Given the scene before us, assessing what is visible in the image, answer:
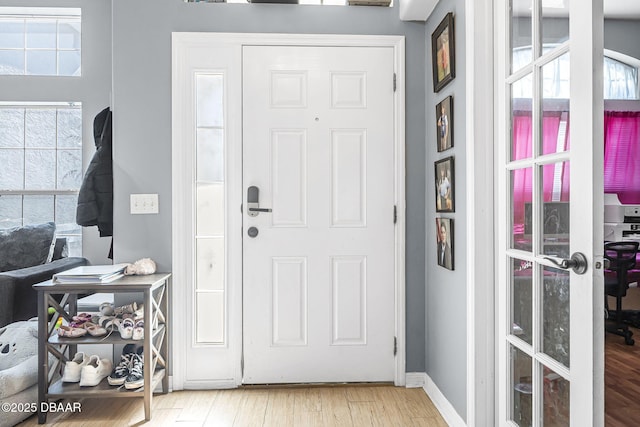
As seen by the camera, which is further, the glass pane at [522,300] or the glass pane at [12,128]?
the glass pane at [12,128]

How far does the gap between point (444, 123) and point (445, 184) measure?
33 cm

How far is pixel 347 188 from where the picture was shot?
8.27 feet

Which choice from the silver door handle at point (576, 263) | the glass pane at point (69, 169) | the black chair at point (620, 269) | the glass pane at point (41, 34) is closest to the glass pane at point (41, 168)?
the glass pane at point (69, 169)

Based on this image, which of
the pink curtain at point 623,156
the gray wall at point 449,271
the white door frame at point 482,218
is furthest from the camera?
the pink curtain at point 623,156

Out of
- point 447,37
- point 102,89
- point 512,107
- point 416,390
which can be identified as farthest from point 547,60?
point 102,89

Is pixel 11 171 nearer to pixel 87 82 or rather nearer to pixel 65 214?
pixel 65 214

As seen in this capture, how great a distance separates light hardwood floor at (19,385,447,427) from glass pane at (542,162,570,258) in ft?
3.92

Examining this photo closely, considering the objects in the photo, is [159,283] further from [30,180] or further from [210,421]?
[30,180]

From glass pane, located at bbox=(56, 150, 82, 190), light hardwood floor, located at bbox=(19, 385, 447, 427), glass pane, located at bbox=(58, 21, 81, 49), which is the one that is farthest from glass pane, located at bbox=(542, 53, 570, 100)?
glass pane, located at bbox=(58, 21, 81, 49)

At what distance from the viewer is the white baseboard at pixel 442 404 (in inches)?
78.6

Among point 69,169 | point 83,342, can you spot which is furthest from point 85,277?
point 69,169

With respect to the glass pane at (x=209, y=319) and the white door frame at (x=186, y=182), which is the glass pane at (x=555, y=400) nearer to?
the white door frame at (x=186, y=182)

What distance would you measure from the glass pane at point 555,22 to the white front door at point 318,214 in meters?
1.15

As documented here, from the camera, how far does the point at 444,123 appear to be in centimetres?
218
